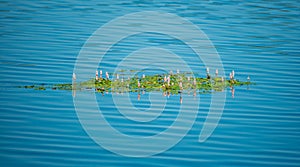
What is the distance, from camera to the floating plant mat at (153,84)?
13.3m

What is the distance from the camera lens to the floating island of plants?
43.8 feet

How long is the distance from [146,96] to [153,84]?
0.83m

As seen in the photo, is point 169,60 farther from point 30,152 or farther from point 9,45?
point 30,152

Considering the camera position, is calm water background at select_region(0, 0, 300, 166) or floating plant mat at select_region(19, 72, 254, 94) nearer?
calm water background at select_region(0, 0, 300, 166)

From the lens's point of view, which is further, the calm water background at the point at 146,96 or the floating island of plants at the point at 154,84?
the floating island of plants at the point at 154,84

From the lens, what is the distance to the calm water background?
961 centimetres

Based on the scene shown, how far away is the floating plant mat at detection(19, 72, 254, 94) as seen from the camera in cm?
1334

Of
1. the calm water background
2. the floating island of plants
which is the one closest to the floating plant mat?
the floating island of plants

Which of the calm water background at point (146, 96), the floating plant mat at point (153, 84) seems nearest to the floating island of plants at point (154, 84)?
the floating plant mat at point (153, 84)

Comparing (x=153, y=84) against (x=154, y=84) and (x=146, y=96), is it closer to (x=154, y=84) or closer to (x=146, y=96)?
(x=154, y=84)

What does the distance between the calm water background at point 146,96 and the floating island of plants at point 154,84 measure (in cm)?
41

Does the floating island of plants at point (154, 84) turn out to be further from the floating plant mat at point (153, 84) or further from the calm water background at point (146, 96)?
the calm water background at point (146, 96)

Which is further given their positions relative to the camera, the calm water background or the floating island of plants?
the floating island of plants

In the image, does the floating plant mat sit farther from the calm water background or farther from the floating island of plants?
the calm water background
